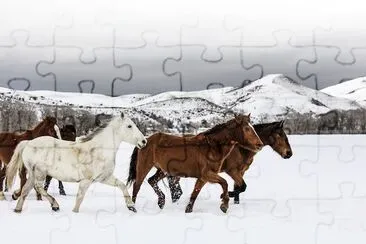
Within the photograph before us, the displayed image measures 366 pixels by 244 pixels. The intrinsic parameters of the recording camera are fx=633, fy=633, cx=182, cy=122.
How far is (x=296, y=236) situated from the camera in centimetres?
729

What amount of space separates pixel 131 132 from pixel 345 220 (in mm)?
3167

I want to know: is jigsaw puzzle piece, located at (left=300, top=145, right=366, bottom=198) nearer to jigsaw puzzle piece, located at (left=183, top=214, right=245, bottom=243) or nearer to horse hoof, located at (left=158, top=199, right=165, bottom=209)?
horse hoof, located at (left=158, top=199, right=165, bottom=209)

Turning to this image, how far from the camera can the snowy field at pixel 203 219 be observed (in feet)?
22.9

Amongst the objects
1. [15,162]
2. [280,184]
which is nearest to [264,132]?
[280,184]

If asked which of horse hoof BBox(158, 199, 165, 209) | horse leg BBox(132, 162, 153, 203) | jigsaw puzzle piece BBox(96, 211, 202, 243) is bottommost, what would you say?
jigsaw puzzle piece BBox(96, 211, 202, 243)

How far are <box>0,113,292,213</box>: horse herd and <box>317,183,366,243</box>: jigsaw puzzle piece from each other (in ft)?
3.75

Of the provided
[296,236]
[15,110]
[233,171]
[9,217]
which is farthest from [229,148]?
[15,110]

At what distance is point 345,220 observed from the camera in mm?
8625

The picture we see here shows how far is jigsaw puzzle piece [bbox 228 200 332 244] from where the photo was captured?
7181mm

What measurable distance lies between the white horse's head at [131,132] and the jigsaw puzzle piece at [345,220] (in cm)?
246

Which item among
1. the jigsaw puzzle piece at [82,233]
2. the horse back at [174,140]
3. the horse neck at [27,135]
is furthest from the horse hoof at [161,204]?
the horse neck at [27,135]

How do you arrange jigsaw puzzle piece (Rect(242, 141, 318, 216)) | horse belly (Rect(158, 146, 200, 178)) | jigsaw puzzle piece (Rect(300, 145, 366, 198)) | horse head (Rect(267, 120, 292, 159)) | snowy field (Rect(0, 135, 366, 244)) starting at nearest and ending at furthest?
snowy field (Rect(0, 135, 366, 244)), horse belly (Rect(158, 146, 200, 178)), horse head (Rect(267, 120, 292, 159)), jigsaw puzzle piece (Rect(242, 141, 318, 216)), jigsaw puzzle piece (Rect(300, 145, 366, 198))

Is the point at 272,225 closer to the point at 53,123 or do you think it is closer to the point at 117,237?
the point at 117,237

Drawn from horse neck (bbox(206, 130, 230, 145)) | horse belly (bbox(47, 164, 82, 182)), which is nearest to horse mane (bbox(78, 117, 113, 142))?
horse belly (bbox(47, 164, 82, 182))
